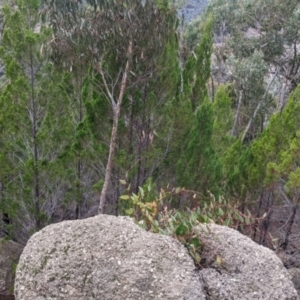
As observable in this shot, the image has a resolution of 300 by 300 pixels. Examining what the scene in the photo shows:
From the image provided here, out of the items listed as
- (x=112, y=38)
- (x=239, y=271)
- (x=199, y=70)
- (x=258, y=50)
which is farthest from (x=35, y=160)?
(x=258, y=50)

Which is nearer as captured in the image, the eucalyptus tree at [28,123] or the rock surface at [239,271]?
the rock surface at [239,271]

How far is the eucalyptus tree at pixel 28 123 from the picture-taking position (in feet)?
23.6

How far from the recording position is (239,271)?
3.13 meters

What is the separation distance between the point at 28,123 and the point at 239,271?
555cm

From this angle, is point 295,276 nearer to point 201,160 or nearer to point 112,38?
point 201,160

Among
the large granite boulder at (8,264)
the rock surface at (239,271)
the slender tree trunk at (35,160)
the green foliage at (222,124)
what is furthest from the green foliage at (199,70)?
the rock surface at (239,271)

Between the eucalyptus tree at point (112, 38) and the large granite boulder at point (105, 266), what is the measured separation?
4.34 meters

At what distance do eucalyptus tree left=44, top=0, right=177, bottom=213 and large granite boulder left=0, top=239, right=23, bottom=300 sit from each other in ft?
7.27

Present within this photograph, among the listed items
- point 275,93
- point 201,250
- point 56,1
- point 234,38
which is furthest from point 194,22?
point 201,250

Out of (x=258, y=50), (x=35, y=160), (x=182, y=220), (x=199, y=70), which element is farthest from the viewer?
(x=258, y=50)

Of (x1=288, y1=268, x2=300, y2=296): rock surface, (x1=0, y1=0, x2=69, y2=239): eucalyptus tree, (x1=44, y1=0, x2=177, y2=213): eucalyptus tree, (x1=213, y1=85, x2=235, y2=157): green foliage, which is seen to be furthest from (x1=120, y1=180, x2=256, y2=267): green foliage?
(x1=213, y1=85, x2=235, y2=157): green foliage

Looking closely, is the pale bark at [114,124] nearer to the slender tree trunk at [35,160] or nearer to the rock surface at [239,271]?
the slender tree trunk at [35,160]

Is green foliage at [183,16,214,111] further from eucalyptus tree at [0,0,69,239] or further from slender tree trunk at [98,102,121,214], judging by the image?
eucalyptus tree at [0,0,69,239]

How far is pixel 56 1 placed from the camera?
25.1 feet
